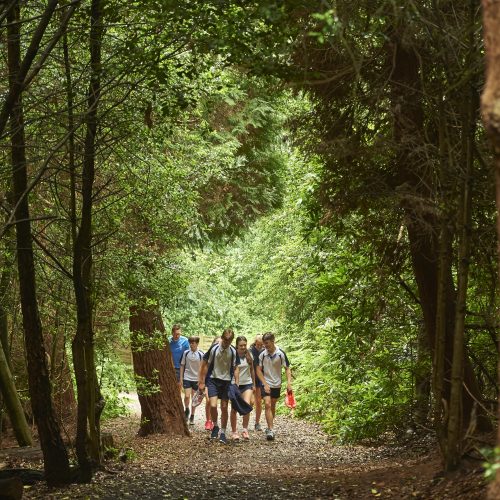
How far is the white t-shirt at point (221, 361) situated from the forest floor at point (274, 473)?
4.14 ft

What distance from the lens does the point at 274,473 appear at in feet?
35.8

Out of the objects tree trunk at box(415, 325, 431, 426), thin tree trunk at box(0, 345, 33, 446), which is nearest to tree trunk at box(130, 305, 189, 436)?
thin tree trunk at box(0, 345, 33, 446)

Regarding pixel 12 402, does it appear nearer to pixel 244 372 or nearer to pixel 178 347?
pixel 244 372

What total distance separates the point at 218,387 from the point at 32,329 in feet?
22.2

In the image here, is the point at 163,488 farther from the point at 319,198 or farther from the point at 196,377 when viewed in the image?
the point at 196,377

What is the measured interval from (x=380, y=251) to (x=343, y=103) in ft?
5.98

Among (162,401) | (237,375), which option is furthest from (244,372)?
(162,401)

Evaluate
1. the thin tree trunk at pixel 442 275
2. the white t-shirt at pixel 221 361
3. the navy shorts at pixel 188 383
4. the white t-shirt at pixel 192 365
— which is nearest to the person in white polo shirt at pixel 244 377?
the white t-shirt at pixel 221 361

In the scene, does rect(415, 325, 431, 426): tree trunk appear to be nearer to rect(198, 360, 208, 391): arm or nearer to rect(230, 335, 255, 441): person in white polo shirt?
rect(230, 335, 255, 441): person in white polo shirt

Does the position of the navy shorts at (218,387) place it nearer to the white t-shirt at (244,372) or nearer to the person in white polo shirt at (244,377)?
the person in white polo shirt at (244,377)

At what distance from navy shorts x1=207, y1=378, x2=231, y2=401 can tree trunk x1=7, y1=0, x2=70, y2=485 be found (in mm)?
6022

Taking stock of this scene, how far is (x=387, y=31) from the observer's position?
8.71m

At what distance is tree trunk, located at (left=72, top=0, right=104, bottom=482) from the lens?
9148mm

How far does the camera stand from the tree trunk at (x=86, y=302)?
9.15 meters
